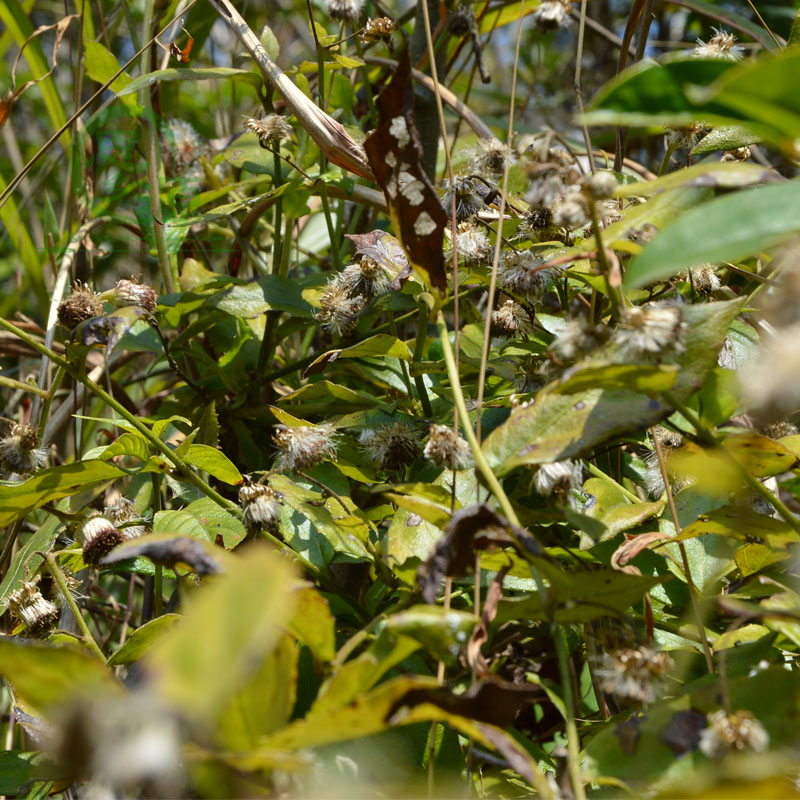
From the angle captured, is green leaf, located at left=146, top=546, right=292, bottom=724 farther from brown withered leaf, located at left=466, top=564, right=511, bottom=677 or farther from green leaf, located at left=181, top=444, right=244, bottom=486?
green leaf, located at left=181, top=444, right=244, bottom=486

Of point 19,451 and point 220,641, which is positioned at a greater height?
point 220,641

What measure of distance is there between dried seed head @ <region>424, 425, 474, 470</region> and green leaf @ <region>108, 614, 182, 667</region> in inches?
7.4

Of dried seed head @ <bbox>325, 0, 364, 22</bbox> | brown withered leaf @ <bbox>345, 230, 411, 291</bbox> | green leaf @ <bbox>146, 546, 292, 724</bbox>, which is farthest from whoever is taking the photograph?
dried seed head @ <bbox>325, 0, 364, 22</bbox>

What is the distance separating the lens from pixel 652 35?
2.13 metres

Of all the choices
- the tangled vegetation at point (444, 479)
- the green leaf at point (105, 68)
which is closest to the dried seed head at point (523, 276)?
the tangled vegetation at point (444, 479)

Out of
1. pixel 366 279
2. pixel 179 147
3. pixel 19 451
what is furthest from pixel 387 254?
pixel 179 147

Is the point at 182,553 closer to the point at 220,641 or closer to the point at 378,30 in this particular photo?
the point at 220,641

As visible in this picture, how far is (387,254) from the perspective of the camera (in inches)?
27.6

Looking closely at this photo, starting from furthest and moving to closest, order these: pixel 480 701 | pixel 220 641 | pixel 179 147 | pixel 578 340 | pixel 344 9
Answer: pixel 179 147 < pixel 344 9 < pixel 578 340 < pixel 480 701 < pixel 220 641

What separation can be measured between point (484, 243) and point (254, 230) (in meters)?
0.56

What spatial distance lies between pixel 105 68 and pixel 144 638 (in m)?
0.74

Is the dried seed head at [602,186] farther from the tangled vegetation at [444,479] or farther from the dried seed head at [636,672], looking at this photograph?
the dried seed head at [636,672]

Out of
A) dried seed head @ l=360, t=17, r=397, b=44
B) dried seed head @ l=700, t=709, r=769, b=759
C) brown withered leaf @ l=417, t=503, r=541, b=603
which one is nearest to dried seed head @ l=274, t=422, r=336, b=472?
brown withered leaf @ l=417, t=503, r=541, b=603

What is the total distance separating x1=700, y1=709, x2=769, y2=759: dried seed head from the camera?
37cm
